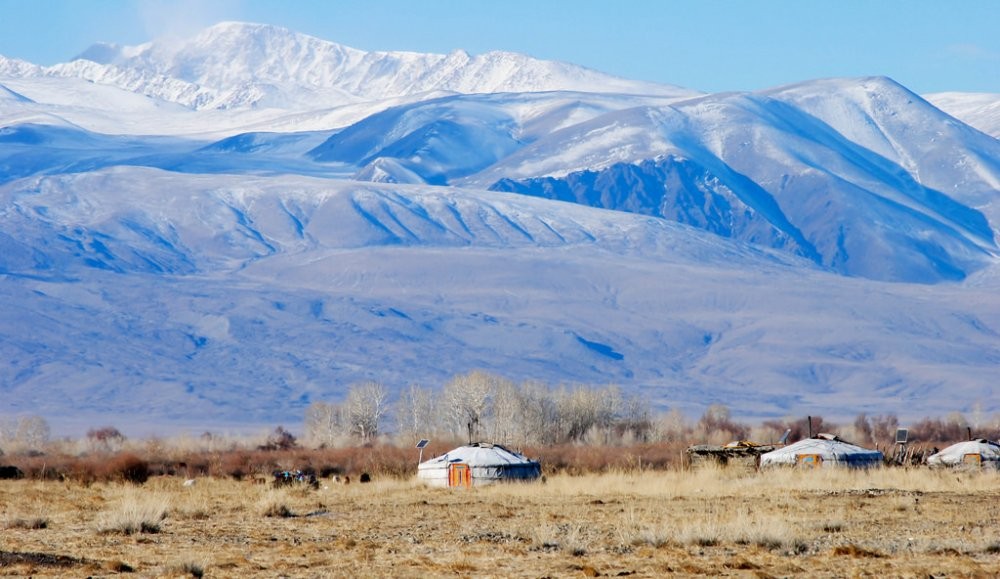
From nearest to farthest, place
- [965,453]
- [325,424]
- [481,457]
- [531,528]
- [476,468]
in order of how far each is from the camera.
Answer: [531,528] → [476,468] → [481,457] → [965,453] → [325,424]

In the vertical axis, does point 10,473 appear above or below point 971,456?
above

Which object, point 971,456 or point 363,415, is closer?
point 971,456

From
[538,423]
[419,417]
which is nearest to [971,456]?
[538,423]

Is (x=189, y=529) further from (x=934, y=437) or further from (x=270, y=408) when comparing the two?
(x=270, y=408)

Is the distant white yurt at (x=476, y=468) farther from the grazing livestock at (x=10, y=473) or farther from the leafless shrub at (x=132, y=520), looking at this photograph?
the leafless shrub at (x=132, y=520)

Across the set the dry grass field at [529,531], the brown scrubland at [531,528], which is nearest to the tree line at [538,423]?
the brown scrubland at [531,528]

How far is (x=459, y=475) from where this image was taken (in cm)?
5009

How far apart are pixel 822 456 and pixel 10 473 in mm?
26070

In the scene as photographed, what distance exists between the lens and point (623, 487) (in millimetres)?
40250

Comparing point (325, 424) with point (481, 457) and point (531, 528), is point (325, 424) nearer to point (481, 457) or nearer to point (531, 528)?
point (481, 457)

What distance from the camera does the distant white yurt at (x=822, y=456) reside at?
171 feet

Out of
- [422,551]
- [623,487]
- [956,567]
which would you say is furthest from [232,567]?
[623,487]

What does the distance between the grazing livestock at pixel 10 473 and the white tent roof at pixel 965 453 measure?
95.0ft

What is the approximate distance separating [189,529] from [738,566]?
10.5 meters
